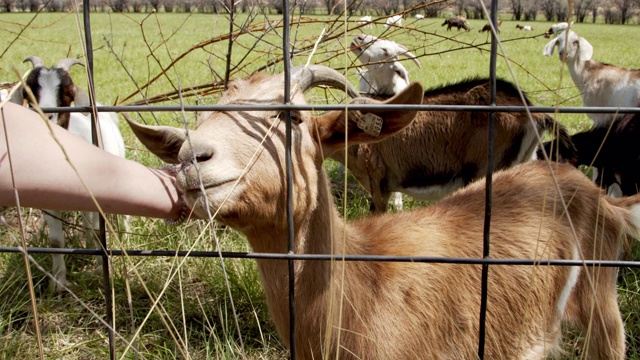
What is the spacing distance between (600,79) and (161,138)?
27.3 ft

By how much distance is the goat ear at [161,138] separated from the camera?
2230mm

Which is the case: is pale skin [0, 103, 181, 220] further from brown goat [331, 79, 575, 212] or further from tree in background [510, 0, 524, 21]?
tree in background [510, 0, 524, 21]

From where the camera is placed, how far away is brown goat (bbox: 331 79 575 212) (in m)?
5.52

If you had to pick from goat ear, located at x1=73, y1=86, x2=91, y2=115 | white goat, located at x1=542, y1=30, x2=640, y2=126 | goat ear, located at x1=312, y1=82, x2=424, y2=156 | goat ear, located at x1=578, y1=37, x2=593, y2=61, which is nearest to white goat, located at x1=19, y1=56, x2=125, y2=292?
goat ear, located at x1=73, y1=86, x2=91, y2=115

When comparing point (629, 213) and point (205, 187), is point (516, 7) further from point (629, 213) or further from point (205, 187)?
point (205, 187)

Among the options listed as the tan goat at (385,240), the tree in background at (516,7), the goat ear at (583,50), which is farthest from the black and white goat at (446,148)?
the goat ear at (583,50)

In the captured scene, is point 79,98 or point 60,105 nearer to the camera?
point 60,105

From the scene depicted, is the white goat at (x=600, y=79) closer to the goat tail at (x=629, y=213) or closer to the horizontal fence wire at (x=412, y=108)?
the goat tail at (x=629, y=213)

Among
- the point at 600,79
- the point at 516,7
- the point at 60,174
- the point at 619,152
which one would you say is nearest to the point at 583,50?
the point at 600,79

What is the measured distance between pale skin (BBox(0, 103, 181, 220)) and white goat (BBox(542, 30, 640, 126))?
7512mm

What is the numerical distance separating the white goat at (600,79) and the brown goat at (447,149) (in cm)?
309

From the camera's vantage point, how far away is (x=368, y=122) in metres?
2.17

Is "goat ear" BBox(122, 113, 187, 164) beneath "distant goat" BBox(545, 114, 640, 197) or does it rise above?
above

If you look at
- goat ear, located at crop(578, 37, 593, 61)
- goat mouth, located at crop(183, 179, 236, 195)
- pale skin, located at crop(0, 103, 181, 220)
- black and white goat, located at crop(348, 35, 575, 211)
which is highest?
pale skin, located at crop(0, 103, 181, 220)
